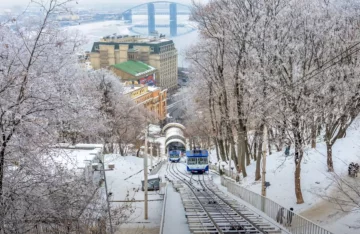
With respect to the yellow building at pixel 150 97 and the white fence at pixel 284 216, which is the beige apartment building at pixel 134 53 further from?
the white fence at pixel 284 216

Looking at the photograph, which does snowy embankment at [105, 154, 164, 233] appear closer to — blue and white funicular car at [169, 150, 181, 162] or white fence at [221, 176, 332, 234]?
white fence at [221, 176, 332, 234]

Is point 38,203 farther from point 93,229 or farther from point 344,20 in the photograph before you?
point 344,20

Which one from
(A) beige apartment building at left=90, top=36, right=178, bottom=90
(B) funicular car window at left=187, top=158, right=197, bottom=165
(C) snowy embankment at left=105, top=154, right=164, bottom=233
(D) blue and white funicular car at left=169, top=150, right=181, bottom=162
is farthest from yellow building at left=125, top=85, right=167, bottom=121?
(B) funicular car window at left=187, top=158, right=197, bottom=165

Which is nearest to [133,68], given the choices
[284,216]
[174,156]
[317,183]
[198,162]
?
[174,156]

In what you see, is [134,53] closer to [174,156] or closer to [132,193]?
[174,156]

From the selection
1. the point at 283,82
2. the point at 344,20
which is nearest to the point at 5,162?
the point at 283,82

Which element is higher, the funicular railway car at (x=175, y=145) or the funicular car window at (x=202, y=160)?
the funicular car window at (x=202, y=160)

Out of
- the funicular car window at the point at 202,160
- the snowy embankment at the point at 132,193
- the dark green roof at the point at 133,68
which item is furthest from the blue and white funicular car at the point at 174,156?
the dark green roof at the point at 133,68
